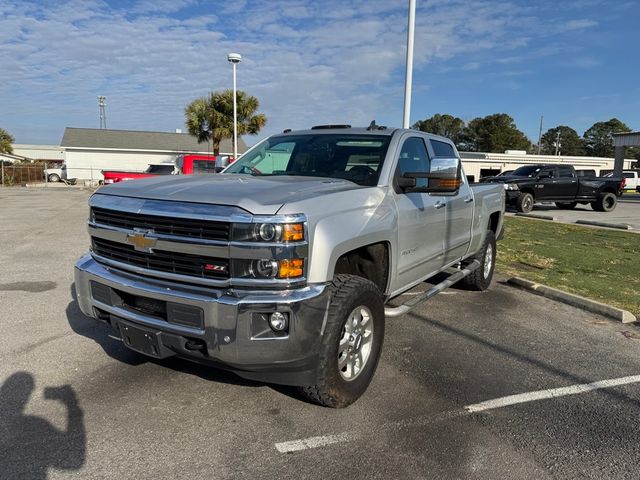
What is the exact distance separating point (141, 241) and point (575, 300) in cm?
534

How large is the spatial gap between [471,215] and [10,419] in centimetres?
491

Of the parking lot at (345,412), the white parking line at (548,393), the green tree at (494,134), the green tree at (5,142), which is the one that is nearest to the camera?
the parking lot at (345,412)

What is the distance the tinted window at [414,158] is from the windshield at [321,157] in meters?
0.22

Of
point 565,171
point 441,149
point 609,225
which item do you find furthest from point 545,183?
point 441,149

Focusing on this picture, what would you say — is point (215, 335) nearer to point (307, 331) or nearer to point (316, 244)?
point (307, 331)

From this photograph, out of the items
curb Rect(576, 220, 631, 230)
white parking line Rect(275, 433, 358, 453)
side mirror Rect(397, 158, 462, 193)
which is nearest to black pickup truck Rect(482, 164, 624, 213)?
curb Rect(576, 220, 631, 230)

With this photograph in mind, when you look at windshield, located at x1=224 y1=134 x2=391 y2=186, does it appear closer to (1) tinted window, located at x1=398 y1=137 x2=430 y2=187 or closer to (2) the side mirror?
(1) tinted window, located at x1=398 y1=137 x2=430 y2=187

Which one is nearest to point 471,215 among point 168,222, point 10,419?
point 168,222

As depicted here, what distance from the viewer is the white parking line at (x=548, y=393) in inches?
141

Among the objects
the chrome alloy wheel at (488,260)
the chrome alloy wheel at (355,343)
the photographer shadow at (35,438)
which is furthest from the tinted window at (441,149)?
the photographer shadow at (35,438)

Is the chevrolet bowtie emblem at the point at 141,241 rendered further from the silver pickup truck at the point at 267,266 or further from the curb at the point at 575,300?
the curb at the point at 575,300

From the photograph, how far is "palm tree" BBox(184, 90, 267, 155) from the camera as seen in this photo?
1298 inches

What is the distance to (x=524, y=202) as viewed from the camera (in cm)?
1880

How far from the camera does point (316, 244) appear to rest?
3029 mm
